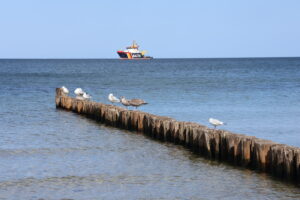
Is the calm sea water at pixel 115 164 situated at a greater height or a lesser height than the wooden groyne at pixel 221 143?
lesser

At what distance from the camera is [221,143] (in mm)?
15078

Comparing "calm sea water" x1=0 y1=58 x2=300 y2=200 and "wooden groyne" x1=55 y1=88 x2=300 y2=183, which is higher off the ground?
"wooden groyne" x1=55 y1=88 x2=300 y2=183

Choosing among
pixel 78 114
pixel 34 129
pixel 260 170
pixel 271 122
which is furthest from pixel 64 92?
A: pixel 260 170

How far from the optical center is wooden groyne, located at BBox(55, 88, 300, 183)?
12.8 m

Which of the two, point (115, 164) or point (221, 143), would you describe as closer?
point (115, 164)

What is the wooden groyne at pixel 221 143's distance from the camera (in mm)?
12750

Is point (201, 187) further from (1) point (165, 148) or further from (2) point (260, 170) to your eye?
(1) point (165, 148)

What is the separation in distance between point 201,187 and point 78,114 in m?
16.1

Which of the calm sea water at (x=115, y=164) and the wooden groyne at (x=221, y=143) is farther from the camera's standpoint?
the wooden groyne at (x=221, y=143)

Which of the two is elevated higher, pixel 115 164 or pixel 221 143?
pixel 221 143

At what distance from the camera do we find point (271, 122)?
23.3 metres

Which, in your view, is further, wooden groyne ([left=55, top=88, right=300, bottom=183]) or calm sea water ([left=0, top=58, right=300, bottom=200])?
wooden groyne ([left=55, top=88, right=300, bottom=183])

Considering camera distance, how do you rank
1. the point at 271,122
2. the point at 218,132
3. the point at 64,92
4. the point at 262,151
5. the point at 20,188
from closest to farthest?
the point at 20,188 < the point at 262,151 < the point at 218,132 < the point at 271,122 < the point at 64,92

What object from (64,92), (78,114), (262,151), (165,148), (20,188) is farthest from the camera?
(64,92)
